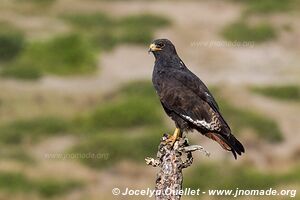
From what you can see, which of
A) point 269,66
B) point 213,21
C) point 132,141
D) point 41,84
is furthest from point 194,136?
point 213,21

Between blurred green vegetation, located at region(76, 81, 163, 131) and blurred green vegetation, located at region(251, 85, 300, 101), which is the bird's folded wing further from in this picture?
blurred green vegetation, located at region(251, 85, 300, 101)

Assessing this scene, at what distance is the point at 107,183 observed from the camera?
2080 centimetres

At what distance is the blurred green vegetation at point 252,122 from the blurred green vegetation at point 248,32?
470 inches

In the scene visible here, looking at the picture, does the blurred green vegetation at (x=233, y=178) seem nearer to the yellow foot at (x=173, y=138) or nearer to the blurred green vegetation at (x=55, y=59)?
the yellow foot at (x=173, y=138)

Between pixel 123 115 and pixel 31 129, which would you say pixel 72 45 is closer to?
pixel 123 115

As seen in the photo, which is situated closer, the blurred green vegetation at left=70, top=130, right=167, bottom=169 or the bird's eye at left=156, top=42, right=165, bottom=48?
the bird's eye at left=156, top=42, right=165, bottom=48

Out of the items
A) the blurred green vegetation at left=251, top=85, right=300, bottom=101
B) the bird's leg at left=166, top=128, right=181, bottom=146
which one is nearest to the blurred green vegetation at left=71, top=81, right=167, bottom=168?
the blurred green vegetation at left=251, top=85, right=300, bottom=101

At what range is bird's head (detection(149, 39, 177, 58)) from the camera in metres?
10.7

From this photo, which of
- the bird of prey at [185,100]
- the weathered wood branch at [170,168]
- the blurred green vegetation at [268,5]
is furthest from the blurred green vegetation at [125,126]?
the blurred green vegetation at [268,5]

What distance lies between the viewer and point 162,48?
10797mm

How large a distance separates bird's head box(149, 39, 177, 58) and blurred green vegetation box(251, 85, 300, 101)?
18.4 meters

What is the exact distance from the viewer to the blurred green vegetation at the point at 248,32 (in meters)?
38.2

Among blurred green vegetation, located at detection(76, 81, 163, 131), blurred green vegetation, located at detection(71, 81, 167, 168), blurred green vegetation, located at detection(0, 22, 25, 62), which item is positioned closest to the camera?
blurred green vegetation, located at detection(71, 81, 167, 168)

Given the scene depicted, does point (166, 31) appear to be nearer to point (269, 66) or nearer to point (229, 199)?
point (269, 66)
